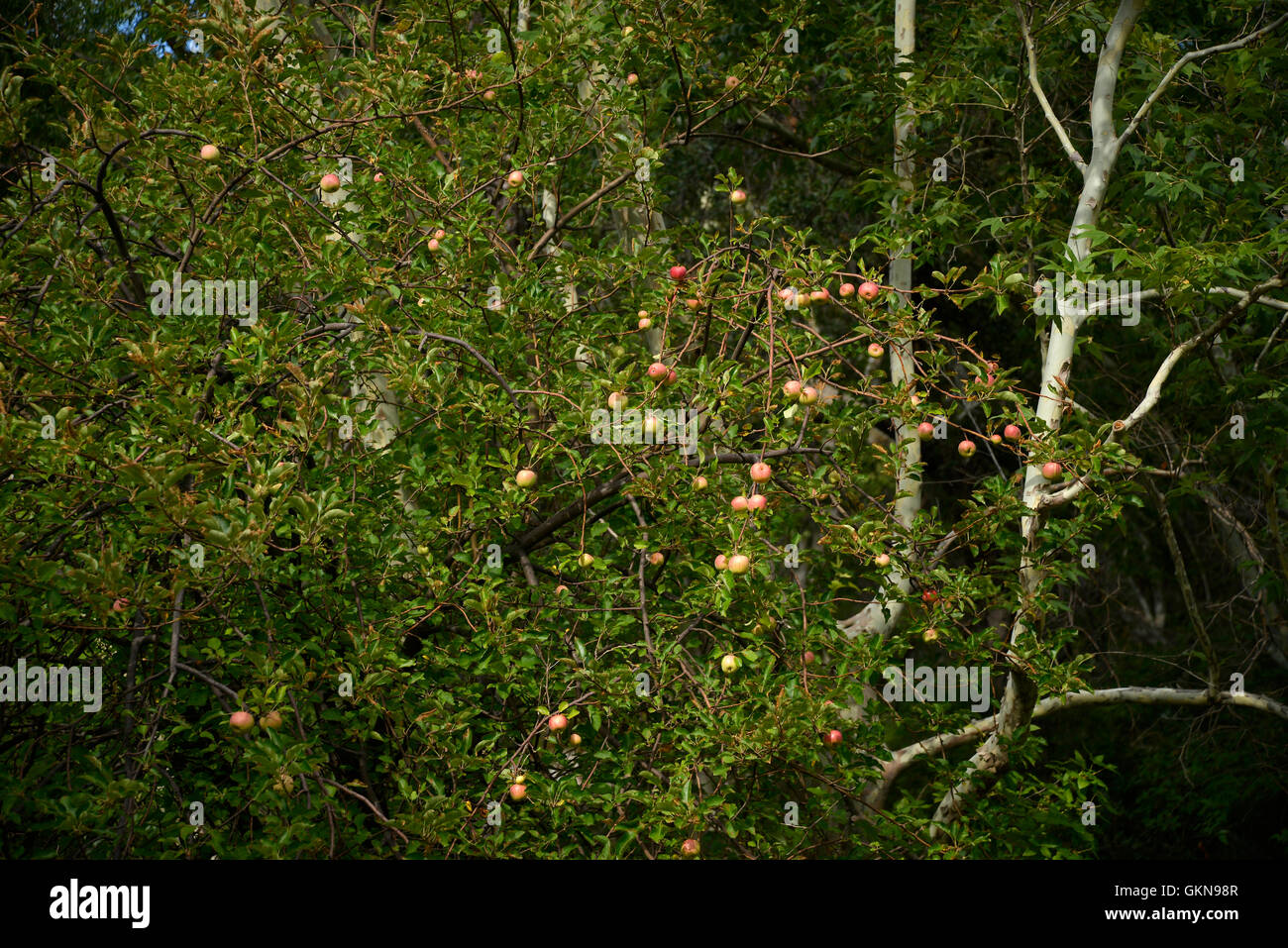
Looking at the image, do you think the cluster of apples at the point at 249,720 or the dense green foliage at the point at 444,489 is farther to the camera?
the dense green foliage at the point at 444,489

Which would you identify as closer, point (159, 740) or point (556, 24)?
point (159, 740)

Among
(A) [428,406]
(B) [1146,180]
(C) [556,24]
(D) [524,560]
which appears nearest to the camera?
(A) [428,406]

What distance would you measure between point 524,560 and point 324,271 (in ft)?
3.66

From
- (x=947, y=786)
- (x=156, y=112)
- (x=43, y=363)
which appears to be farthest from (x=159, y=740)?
(x=947, y=786)

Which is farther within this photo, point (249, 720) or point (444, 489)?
point (444, 489)

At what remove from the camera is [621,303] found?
446 cm

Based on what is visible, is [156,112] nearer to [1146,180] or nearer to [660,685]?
[660,685]

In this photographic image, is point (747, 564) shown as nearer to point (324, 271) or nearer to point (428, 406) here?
point (428, 406)

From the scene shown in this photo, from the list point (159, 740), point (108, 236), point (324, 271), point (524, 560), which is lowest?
point (159, 740)

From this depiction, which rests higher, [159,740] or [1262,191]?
[1262,191]

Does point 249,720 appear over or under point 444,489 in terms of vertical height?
Result: under

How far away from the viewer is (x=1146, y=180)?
493 cm

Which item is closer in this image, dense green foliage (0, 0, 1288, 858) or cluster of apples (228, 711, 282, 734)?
cluster of apples (228, 711, 282, 734)
